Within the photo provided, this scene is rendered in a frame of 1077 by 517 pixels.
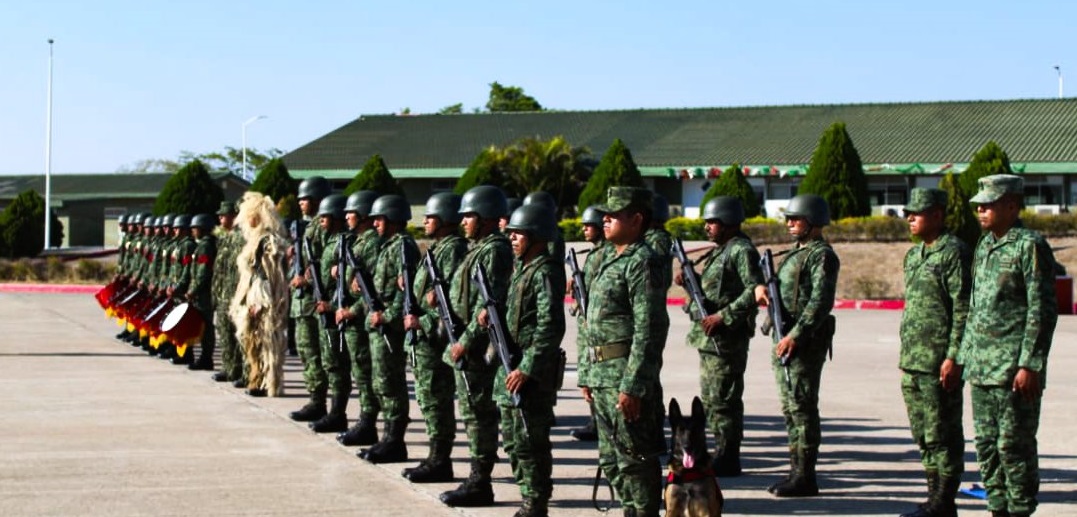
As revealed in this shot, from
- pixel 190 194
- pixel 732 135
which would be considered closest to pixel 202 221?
pixel 190 194

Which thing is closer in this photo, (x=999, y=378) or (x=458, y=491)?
(x=999, y=378)

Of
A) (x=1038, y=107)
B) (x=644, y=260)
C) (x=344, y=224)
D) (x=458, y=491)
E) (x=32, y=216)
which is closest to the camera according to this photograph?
(x=644, y=260)

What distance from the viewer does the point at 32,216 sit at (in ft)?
159

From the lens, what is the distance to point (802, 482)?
9.68 metres

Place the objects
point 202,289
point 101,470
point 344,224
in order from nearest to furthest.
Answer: point 101,470 → point 344,224 → point 202,289

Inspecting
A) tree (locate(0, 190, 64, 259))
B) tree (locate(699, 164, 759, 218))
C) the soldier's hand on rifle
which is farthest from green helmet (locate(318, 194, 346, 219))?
tree (locate(0, 190, 64, 259))

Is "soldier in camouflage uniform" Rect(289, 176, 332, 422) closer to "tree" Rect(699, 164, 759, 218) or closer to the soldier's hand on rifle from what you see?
the soldier's hand on rifle

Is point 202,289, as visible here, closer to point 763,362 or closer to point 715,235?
point 763,362

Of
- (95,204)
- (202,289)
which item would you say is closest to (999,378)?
(202,289)

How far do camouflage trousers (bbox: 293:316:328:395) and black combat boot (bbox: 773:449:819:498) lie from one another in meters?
5.09

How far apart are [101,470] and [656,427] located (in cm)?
477

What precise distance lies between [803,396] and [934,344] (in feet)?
3.92

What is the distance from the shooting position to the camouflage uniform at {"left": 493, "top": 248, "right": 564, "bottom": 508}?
329 inches

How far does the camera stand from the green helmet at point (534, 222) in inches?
338
